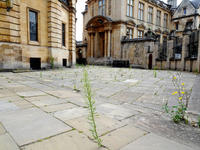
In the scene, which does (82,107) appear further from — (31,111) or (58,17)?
(58,17)

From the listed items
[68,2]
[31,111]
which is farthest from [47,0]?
[31,111]

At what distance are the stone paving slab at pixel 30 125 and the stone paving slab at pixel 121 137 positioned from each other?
591mm

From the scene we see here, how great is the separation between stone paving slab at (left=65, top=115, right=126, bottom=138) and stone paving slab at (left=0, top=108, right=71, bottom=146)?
15 centimetres

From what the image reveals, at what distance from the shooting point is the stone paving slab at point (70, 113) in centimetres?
238

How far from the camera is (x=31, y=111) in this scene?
263 cm

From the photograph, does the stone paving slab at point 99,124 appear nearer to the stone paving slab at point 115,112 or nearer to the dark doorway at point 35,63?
the stone paving slab at point 115,112

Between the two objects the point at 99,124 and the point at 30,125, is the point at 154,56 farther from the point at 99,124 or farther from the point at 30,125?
the point at 30,125

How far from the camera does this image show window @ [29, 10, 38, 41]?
37.8 feet

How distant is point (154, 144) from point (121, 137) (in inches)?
15.1

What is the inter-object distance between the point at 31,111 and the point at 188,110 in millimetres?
3006

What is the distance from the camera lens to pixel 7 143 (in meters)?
1.57

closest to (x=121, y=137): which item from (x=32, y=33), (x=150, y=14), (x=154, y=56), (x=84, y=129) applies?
(x=84, y=129)

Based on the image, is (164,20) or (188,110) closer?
(188,110)

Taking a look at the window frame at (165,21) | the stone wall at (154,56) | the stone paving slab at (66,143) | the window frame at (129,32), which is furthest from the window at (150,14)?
the stone paving slab at (66,143)
